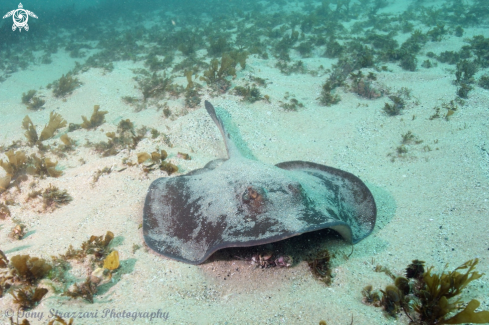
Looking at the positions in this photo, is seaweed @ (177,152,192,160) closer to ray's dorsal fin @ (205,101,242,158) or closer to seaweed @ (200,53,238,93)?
ray's dorsal fin @ (205,101,242,158)

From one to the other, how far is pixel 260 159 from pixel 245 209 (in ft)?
10.5

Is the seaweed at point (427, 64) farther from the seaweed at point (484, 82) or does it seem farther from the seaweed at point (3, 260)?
the seaweed at point (3, 260)

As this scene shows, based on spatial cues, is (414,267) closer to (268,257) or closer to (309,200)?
(309,200)

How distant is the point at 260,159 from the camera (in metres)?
6.23

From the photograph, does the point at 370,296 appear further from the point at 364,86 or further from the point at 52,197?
the point at 364,86

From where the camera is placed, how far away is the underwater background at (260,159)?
9.44 feet

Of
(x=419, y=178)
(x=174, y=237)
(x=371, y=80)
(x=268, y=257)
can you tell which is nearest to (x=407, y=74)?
(x=371, y=80)

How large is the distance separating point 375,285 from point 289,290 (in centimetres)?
103

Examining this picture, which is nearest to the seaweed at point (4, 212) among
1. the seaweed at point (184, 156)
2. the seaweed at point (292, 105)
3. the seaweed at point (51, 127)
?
the seaweed at point (184, 156)

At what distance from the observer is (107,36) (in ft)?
59.6

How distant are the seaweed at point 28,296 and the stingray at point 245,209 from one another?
45.6 inches

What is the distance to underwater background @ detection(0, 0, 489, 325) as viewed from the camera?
2877 millimetres

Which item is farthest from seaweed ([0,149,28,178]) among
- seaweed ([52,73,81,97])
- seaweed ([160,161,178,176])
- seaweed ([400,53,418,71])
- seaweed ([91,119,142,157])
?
seaweed ([400,53,418,71])

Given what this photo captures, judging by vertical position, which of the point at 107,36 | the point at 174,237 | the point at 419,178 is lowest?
the point at 419,178
